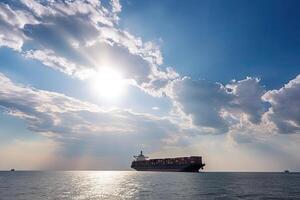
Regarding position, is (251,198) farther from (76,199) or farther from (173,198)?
(76,199)

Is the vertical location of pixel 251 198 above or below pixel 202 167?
below

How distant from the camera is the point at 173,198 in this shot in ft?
182

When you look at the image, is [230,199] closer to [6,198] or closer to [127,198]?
[127,198]

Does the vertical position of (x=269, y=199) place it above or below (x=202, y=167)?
below

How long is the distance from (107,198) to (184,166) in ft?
467

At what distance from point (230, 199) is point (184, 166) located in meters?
142

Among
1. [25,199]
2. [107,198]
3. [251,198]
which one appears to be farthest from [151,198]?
[25,199]

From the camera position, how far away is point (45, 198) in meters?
54.8

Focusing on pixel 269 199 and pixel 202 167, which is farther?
pixel 202 167

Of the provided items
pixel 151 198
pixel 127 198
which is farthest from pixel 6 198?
pixel 151 198

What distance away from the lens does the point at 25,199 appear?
54.0 m

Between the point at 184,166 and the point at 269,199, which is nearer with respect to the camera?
the point at 269,199

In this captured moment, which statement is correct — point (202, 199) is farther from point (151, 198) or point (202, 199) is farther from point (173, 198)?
point (151, 198)

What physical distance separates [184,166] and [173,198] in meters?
141
